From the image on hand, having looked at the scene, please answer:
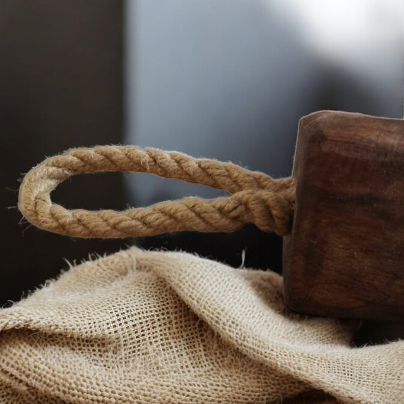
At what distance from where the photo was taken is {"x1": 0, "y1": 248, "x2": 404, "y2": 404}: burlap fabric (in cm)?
35

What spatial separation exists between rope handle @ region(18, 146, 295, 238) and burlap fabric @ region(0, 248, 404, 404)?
0.03 metres

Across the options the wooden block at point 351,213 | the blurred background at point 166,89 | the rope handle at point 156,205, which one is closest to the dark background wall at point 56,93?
the blurred background at point 166,89

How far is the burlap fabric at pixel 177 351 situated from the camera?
35 cm

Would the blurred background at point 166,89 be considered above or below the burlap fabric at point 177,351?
above

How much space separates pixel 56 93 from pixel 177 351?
0.96 feet

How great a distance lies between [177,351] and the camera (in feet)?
1.28

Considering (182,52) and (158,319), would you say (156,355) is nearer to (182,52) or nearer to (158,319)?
(158,319)

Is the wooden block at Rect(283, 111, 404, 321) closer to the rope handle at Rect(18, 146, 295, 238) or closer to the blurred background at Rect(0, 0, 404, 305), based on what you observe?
the rope handle at Rect(18, 146, 295, 238)

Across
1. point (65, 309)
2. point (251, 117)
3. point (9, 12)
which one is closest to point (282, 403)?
point (65, 309)

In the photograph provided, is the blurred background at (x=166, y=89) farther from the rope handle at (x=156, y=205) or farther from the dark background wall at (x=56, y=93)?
the rope handle at (x=156, y=205)

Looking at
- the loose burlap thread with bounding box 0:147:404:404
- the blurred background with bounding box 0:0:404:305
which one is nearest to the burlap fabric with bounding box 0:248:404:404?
the loose burlap thread with bounding box 0:147:404:404

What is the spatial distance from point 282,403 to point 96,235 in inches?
6.7

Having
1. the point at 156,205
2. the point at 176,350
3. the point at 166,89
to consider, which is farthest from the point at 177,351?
the point at 166,89

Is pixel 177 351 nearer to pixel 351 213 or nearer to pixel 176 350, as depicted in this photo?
pixel 176 350
